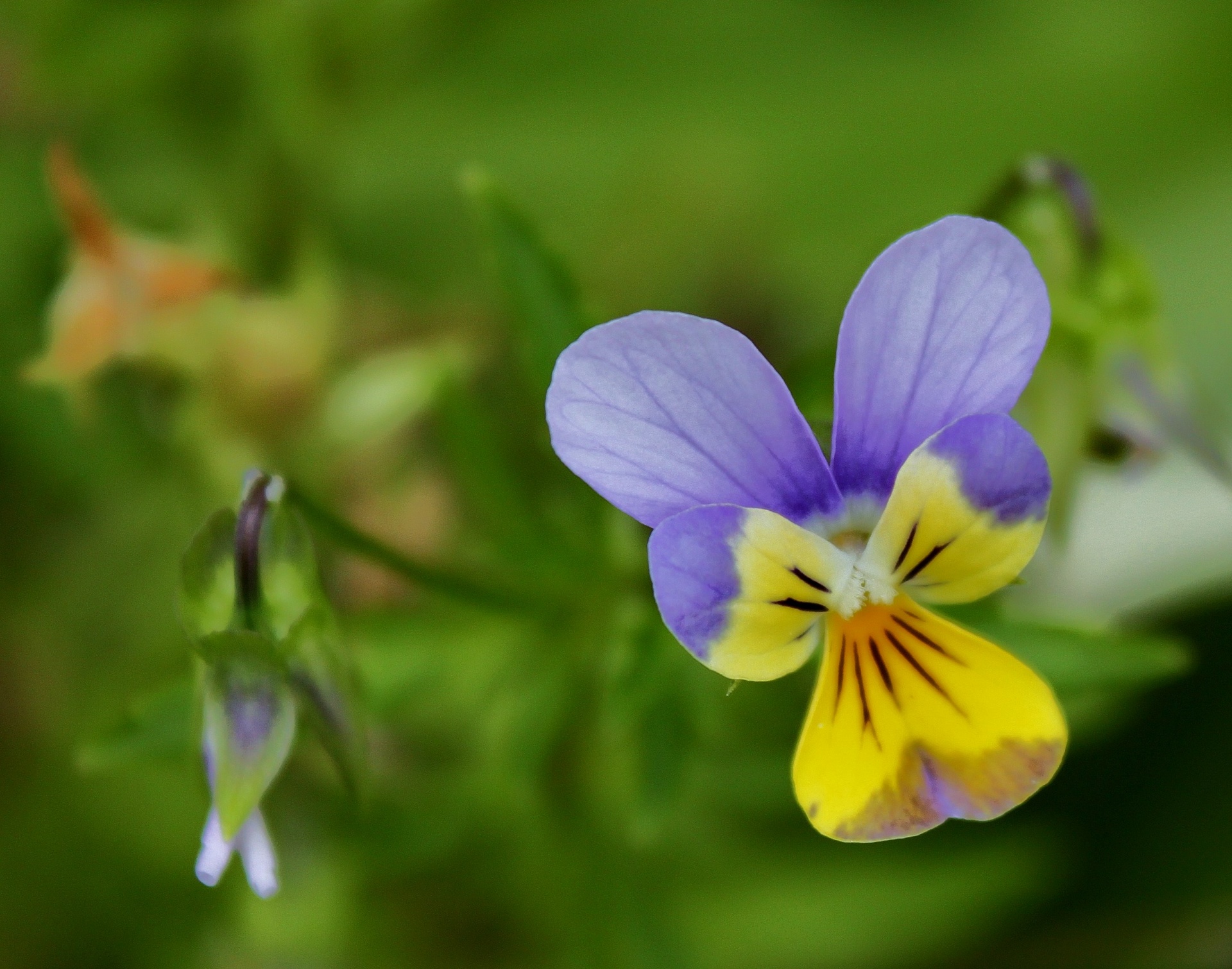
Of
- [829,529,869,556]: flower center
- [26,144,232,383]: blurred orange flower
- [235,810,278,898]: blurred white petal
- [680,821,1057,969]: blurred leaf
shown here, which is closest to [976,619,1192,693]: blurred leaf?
[829,529,869,556]: flower center

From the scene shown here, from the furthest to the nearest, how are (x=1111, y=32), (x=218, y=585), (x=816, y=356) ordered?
(x=1111, y=32), (x=816, y=356), (x=218, y=585)

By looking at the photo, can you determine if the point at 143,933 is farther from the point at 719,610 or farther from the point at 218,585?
the point at 719,610

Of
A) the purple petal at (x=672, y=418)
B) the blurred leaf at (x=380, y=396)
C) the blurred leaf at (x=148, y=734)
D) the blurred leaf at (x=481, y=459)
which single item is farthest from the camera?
the blurred leaf at (x=380, y=396)

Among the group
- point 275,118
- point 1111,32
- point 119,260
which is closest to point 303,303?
point 119,260

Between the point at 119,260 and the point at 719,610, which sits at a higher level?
the point at 119,260

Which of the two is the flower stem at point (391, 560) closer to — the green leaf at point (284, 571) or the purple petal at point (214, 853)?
the green leaf at point (284, 571)

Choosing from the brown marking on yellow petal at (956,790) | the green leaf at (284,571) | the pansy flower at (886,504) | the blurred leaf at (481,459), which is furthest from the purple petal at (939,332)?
the blurred leaf at (481,459)

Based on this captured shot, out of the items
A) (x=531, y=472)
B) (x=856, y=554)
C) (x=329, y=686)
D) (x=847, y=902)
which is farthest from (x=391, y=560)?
(x=847, y=902)
